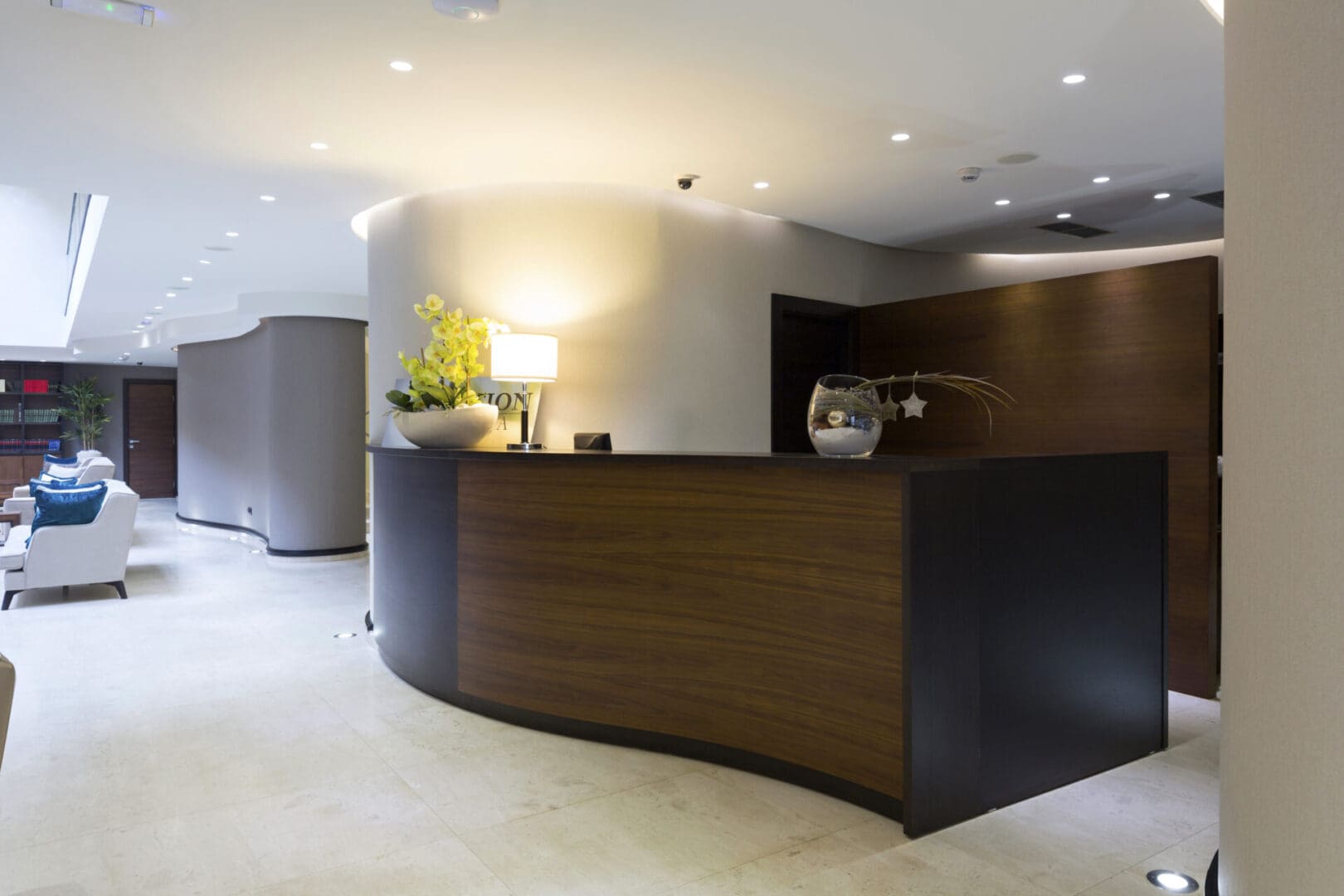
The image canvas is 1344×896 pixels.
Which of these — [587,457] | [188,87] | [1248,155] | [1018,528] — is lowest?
[1018,528]

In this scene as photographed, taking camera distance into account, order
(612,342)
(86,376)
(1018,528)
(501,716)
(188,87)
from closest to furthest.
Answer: (1018,528) → (188,87) → (501,716) → (612,342) → (86,376)

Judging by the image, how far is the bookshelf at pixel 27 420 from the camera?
16.0 m

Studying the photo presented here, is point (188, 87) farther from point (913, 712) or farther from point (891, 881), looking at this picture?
point (891, 881)

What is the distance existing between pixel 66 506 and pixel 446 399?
13.5 feet

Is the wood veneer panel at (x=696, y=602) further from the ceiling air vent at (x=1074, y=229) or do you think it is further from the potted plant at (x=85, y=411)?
the potted plant at (x=85, y=411)

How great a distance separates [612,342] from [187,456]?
8.73 metres

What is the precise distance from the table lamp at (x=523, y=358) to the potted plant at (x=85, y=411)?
48.8 feet

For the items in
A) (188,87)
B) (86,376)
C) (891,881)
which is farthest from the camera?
(86,376)

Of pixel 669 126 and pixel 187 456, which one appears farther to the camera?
pixel 187 456

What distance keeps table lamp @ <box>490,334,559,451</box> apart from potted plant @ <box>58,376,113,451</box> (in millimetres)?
14879

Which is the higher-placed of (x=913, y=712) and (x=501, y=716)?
(x=913, y=712)

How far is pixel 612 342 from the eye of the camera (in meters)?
5.23

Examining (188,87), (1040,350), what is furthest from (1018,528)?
(188,87)

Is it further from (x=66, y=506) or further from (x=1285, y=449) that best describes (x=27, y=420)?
(x=1285, y=449)
